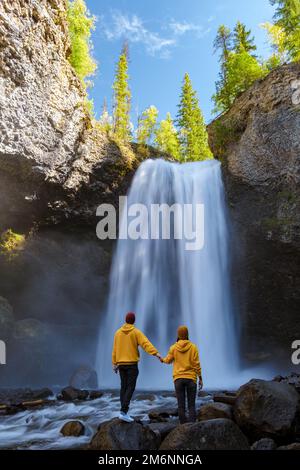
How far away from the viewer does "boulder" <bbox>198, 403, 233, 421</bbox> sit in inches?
306

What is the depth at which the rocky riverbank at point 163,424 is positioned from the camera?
600cm

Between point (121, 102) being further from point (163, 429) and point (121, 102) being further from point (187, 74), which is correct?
point (163, 429)

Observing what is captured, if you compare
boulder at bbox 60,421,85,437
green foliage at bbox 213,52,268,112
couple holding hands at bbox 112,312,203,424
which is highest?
green foliage at bbox 213,52,268,112

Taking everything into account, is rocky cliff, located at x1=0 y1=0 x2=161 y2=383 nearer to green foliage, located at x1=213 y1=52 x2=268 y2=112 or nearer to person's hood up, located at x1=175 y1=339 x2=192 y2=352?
green foliage, located at x1=213 y1=52 x2=268 y2=112

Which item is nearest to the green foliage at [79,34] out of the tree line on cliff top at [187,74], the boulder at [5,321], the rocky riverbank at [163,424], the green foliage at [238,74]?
the tree line on cliff top at [187,74]

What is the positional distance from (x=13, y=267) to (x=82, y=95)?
10083mm

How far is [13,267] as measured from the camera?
18.5m

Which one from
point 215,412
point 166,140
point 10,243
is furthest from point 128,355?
point 166,140

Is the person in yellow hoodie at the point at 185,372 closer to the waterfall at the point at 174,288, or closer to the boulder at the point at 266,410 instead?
the boulder at the point at 266,410

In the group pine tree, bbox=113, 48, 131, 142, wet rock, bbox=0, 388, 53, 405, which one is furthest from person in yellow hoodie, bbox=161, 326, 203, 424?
pine tree, bbox=113, 48, 131, 142

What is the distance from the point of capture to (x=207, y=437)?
5863 mm

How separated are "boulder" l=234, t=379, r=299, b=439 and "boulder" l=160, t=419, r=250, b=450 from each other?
109cm
